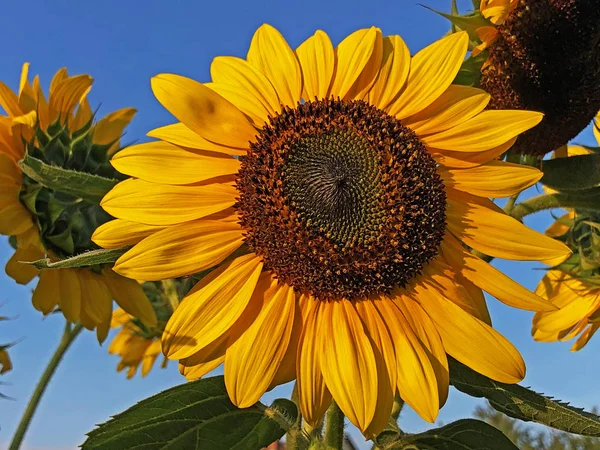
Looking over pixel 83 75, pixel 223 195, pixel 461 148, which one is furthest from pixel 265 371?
pixel 83 75

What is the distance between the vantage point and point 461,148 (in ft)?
6.73

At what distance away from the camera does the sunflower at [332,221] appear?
1.77 metres

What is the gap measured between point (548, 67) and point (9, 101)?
2.16 meters

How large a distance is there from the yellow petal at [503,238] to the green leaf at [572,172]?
0.53m

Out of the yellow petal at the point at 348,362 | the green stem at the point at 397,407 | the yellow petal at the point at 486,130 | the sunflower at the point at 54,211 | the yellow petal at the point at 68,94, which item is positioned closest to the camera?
the yellow petal at the point at 348,362

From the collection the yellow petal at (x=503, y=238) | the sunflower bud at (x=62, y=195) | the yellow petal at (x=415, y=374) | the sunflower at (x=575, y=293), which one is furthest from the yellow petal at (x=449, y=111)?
the sunflower bud at (x=62, y=195)

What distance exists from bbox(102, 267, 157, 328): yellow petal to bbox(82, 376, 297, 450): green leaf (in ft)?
4.05

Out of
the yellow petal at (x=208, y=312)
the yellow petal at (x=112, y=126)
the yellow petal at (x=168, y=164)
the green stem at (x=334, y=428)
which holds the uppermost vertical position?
the yellow petal at (x=112, y=126)

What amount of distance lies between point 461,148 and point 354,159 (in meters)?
0.31

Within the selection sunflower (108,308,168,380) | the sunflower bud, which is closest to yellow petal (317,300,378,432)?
the sunflower bud

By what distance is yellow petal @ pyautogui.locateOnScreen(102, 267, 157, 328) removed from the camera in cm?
298

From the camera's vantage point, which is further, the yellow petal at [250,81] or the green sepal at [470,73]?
the green sepal at [470,73]

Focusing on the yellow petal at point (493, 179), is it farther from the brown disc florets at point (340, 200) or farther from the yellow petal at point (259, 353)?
the yellow petal at point (259, 353)

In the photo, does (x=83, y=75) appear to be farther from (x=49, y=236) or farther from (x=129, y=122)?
(x=49, y=236)
